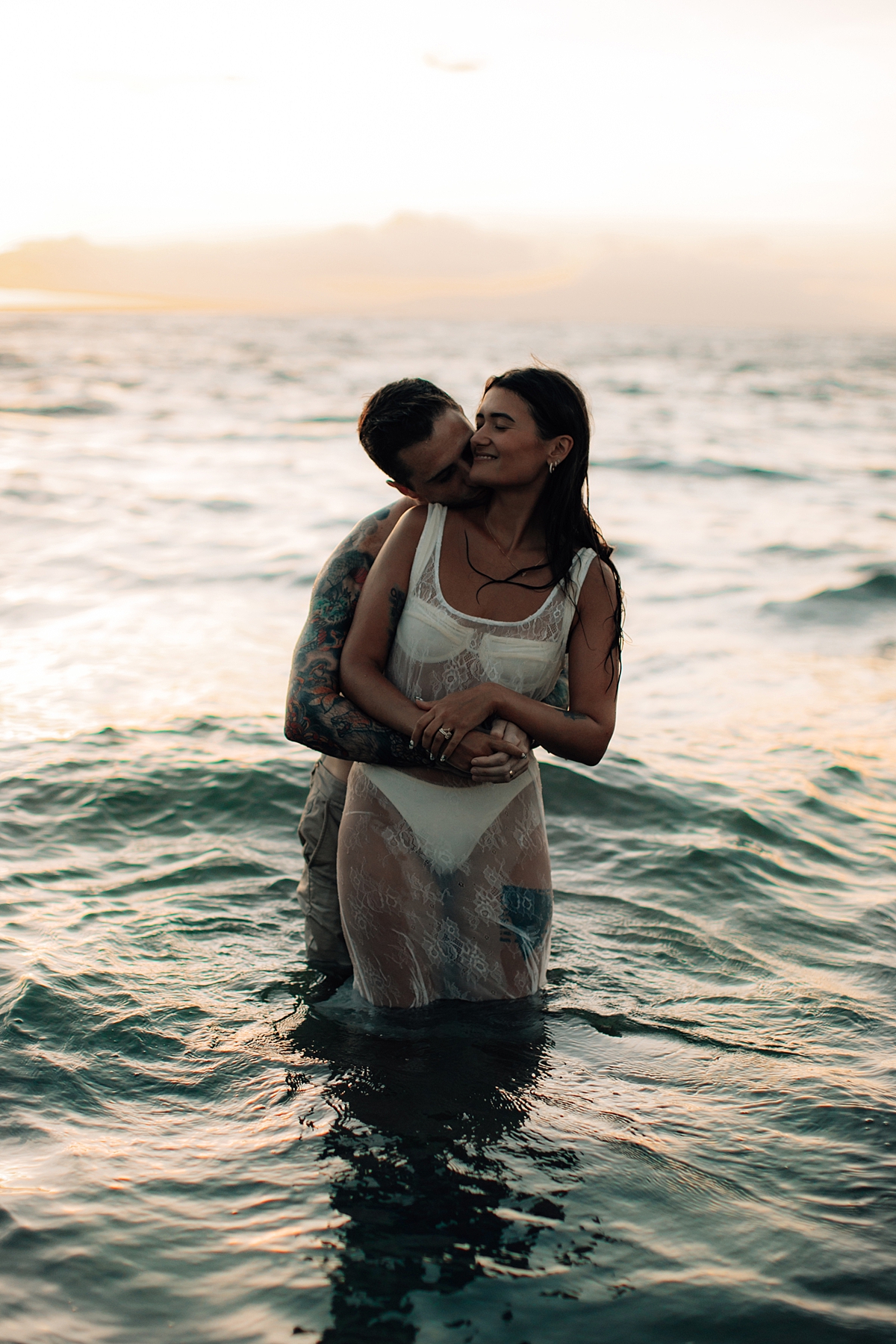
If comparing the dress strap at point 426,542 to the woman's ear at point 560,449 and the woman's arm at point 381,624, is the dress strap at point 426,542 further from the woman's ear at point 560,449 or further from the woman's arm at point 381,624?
the woman's ear at point 560,449

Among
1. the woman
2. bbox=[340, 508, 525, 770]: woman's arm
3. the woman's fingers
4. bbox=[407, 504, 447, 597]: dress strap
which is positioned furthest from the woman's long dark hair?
the woman's fingers

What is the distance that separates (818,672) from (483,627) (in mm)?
7097

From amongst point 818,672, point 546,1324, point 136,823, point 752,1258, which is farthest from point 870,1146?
point 818,672

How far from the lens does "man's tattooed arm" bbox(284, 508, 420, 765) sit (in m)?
3.55

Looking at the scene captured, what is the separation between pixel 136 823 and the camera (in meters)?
6.32

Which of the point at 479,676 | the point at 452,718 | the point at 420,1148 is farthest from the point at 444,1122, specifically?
the point at 479,676

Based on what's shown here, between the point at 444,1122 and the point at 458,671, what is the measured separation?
138 centimetres

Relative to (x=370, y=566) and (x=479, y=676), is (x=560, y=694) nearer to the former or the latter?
(x=479, y=676)

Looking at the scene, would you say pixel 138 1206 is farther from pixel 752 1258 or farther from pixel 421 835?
pixel 752 1258

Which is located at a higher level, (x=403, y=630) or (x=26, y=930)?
(x=403, y=630)

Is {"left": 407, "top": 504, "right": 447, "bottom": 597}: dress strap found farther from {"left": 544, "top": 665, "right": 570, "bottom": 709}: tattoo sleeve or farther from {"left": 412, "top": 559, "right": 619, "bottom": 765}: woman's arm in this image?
{"left": 544, "top": 665, "right": 570, "bottom": 709}: tattoo sleeve

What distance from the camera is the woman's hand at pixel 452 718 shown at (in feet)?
10.9

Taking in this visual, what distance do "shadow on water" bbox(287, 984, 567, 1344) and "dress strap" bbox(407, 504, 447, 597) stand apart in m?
1.44

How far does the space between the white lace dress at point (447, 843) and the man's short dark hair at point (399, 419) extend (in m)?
0.24
